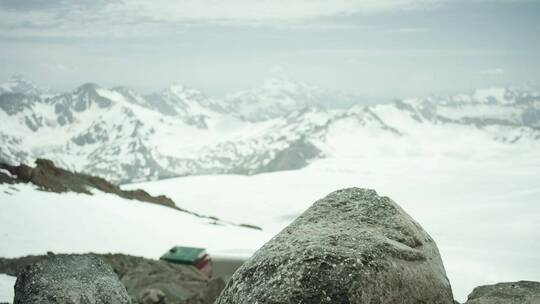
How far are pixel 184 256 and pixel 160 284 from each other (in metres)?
9.71

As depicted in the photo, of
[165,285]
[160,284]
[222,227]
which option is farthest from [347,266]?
[222,227]

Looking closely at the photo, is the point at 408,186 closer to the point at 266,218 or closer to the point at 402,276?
the point at 266,218

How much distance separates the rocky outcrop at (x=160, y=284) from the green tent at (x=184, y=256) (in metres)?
2.43

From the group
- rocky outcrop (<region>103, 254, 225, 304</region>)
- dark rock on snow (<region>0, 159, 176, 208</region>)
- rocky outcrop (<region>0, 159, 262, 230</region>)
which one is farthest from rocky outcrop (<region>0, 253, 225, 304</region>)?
dark rock on snow (<region>0, 159, 176, 208</region>)

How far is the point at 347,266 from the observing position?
574 centimetres

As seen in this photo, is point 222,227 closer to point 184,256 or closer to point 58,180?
point 184,256

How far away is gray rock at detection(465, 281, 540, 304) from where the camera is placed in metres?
8.49

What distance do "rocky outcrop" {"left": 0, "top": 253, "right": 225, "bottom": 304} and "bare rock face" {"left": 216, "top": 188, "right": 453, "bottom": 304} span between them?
40.9 feet

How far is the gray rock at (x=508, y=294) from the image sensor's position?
8.49m

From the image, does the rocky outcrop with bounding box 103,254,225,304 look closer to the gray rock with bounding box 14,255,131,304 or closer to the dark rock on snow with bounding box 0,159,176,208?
the gray rock with bounding box 14,255,131,304

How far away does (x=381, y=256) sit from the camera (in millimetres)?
→ 6113

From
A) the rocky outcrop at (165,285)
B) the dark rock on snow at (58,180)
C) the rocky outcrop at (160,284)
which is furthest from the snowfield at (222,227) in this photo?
the rocky outcrop at (165,285)

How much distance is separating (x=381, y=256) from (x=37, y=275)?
799cm

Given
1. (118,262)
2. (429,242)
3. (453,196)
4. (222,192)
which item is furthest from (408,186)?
(429,242)
